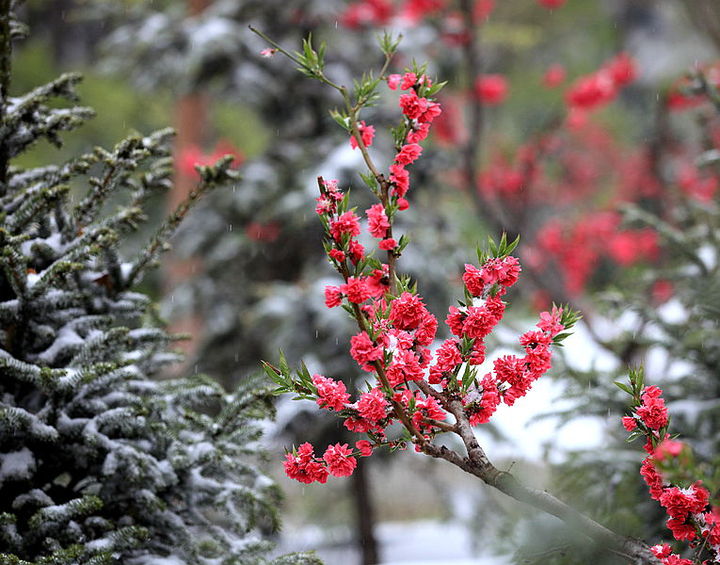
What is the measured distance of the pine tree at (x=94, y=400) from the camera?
184 cm

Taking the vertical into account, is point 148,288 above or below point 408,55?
above

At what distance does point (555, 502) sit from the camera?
154cm

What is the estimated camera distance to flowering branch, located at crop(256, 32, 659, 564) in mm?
1549

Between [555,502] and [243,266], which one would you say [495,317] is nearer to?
[555,502]

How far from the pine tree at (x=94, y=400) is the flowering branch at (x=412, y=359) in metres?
0.58

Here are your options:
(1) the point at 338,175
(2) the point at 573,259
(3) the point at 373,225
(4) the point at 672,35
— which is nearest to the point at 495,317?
(3) the point at 373,225

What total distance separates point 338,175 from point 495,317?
10.3 ft

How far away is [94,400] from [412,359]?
3.15ft

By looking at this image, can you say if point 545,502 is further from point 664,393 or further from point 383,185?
point 664,393

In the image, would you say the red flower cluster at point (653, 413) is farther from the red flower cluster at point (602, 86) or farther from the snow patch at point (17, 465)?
the red flower cluster at point (602, 86)

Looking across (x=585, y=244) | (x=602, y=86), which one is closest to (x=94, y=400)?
(x=602, y=86)

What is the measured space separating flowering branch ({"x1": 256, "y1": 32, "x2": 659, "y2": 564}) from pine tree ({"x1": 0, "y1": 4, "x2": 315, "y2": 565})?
1.91ft

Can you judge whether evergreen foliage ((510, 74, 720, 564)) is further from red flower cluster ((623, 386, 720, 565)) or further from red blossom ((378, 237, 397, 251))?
red blossom ((378, 237, 397, 251))

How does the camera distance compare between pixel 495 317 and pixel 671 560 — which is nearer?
pixel 671 560
